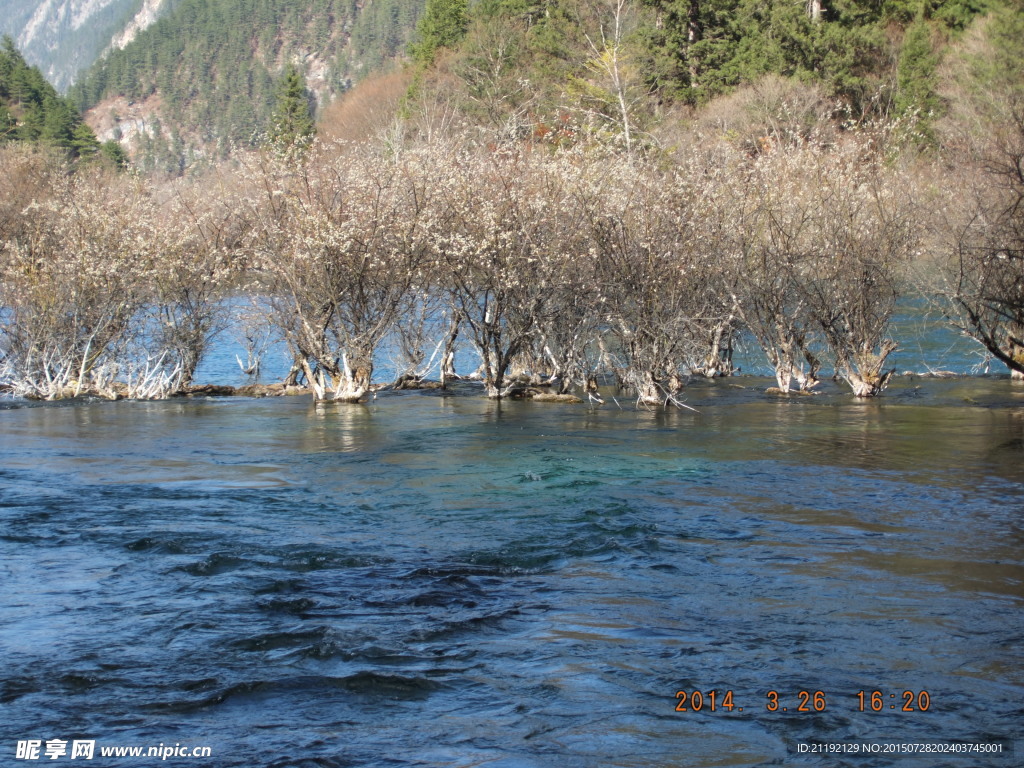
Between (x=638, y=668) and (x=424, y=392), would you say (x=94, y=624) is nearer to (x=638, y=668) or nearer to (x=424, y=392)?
(x=638, y=668)

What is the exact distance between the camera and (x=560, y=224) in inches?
861

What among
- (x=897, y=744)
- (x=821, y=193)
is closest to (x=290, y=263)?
(x=821, y=193)

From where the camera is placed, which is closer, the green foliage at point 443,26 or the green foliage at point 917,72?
the green foliage at point 917,72

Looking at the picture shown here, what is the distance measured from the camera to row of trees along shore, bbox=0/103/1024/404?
21438 mm

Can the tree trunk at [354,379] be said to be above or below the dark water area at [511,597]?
above

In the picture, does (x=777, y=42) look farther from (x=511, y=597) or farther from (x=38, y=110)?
(x=38, y=110)

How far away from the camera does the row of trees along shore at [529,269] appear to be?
70.3ft

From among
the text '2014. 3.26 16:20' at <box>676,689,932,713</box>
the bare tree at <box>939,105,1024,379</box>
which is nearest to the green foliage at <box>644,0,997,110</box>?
the bare tree at <box>939,105,1024,379</box>

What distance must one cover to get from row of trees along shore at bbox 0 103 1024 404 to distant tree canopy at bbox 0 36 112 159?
249 ft

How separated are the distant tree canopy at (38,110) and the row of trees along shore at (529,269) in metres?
75.9

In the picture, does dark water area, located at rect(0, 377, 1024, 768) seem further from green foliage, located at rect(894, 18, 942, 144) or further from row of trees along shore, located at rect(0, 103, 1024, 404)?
green foliage, located at rect(894, 18, 942, 144)

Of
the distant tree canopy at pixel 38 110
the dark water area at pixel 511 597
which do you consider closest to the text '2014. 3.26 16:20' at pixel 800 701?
the dark water area at pixel 511 597

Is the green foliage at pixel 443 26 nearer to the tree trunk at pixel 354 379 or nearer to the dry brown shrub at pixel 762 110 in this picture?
the dry brown shrub at pixel 762 110

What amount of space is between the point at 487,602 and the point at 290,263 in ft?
45.8
